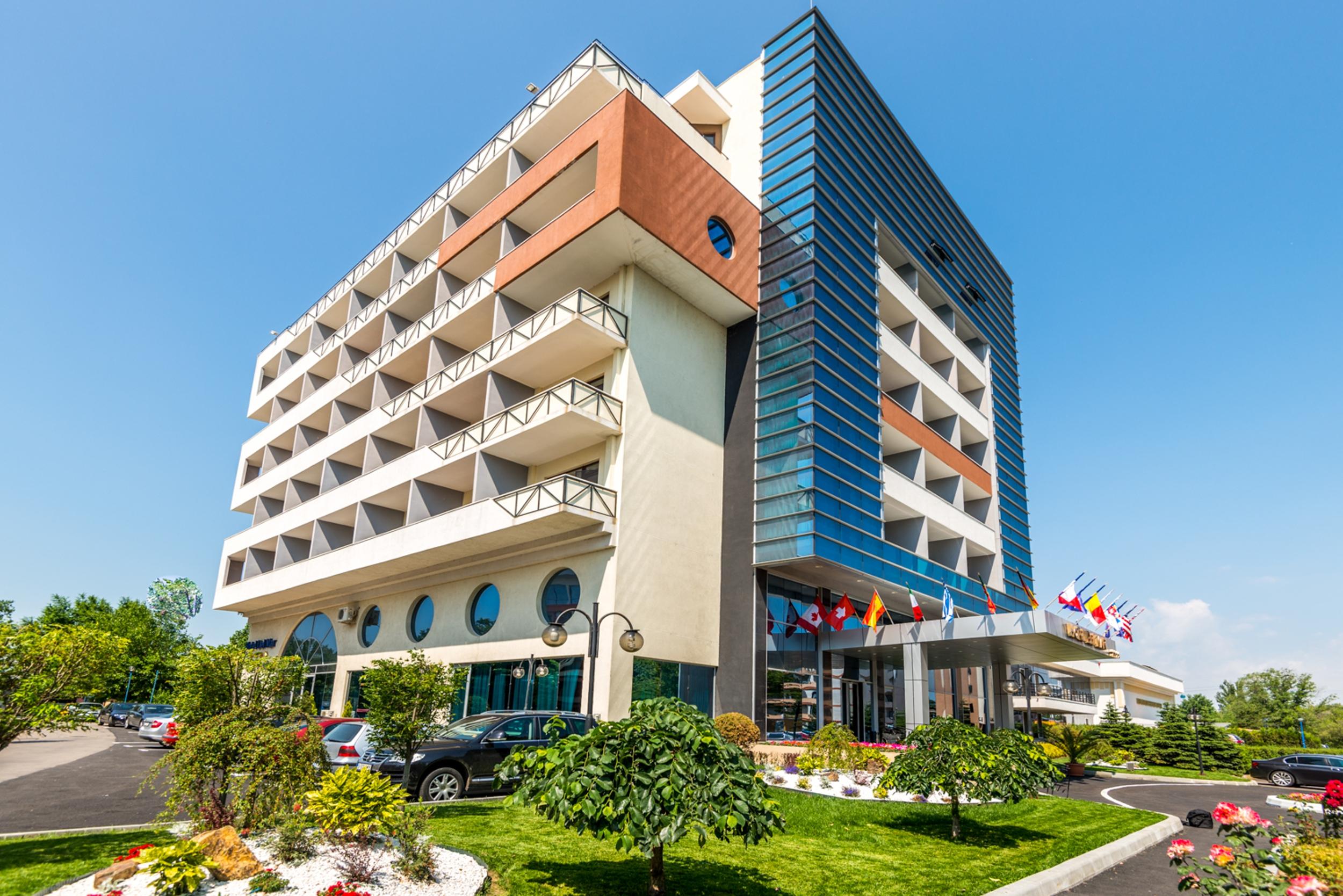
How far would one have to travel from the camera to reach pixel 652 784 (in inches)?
274

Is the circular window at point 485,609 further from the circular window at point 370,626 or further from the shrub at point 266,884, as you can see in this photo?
the shrub at point 266,884

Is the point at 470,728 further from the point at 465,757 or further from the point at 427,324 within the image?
the point at 427,324

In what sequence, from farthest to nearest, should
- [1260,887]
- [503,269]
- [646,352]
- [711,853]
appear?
[503,269] → [646,352] → [711,853] → [1260,887]

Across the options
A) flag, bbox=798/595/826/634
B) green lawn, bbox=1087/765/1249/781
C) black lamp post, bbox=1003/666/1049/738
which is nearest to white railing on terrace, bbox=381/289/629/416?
flag, bbox=798/595/826/634

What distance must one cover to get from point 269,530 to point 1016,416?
37745mm

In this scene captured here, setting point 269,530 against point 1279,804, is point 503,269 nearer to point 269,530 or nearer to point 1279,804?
point 269,530

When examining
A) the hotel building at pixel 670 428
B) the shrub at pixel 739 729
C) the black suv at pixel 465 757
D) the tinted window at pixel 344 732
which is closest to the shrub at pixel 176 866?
the black suv at pixel 465 757

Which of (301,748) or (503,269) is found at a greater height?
(503,269)

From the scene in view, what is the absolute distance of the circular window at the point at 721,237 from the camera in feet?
86.9

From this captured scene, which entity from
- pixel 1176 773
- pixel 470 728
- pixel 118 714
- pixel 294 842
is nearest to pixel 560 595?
pixel 470 728

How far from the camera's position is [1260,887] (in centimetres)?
614

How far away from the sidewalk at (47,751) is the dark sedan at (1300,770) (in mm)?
36135

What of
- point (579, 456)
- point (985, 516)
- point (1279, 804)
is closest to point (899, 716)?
point (985, 516)

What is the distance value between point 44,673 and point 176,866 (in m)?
3.50
